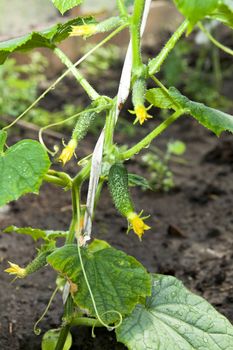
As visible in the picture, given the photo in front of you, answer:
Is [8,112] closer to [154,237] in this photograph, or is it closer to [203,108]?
[154,237]

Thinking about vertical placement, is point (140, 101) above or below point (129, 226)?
above

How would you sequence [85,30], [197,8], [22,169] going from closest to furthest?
[197,8], [22,169], [85,30]

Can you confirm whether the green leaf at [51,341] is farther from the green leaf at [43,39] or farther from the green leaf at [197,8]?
the green leaf at [197,8]

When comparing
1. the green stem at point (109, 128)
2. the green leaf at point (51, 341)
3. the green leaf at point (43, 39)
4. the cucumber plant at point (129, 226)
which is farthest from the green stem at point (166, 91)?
the green leaf at point (51, 341)

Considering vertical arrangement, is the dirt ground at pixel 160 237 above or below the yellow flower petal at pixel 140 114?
below

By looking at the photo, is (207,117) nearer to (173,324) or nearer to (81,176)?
(81,176)

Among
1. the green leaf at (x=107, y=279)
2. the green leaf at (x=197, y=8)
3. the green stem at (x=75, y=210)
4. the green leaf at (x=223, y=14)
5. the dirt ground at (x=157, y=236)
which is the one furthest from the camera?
the dirt ground at (x=157, y=236)

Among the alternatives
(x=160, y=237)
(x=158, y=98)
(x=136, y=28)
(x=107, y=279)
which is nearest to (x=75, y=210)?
(x=107, y=279)

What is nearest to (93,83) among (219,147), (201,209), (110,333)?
(219,147)
